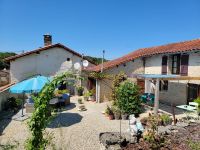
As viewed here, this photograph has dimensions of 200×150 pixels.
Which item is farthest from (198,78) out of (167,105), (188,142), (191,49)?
(188,142)

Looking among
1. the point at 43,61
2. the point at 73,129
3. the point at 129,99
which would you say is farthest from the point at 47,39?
the point at 73,129

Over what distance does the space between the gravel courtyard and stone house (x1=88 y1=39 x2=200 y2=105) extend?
5.96 metres

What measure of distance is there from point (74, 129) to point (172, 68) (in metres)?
11.4

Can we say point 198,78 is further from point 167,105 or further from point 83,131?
point 83,131

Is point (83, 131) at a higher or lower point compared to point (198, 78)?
lower

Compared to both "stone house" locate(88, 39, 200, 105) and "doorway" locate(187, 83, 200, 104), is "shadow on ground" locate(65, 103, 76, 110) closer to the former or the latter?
"stone house" locate(88, 39, 200, 105)

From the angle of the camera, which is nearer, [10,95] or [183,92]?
[183,92]

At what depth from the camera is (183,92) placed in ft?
63.3

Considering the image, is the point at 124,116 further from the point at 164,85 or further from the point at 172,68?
the point at 164,85

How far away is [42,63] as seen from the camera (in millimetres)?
26703

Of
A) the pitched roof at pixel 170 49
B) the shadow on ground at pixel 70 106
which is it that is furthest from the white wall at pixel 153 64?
the shadow on ground at pixel 70 106

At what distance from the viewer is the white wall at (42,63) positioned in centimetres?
2550

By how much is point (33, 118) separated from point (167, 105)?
57.0 feet

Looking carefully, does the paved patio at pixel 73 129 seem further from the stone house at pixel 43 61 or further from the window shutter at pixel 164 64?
the stone house at pixel 43 61
